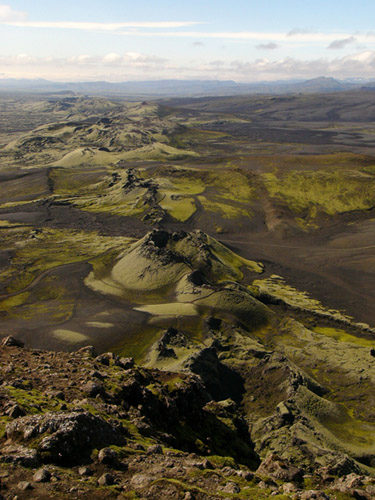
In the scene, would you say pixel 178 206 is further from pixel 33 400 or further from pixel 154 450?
pixel 154 450

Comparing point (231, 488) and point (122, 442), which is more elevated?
point (231, 488)

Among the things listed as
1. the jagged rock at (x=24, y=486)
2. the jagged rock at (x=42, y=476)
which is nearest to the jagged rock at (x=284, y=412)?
the jagged rock at (x=42, y=476)

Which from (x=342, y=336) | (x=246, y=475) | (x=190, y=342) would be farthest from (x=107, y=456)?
(x=342, y=336)

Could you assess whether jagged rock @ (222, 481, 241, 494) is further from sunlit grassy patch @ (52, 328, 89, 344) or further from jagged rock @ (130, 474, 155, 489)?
sunlit grassy patch @ (52, 328, 89, 344)

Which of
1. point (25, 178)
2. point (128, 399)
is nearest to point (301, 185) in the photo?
point (25, 178)

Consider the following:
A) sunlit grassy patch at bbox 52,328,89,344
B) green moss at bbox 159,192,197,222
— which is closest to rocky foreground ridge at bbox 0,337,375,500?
sunlit grassy patch at bbox 52,328,89,344

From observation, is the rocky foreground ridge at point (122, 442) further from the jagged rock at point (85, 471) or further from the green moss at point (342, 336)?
the green moss at point (342, 336)
